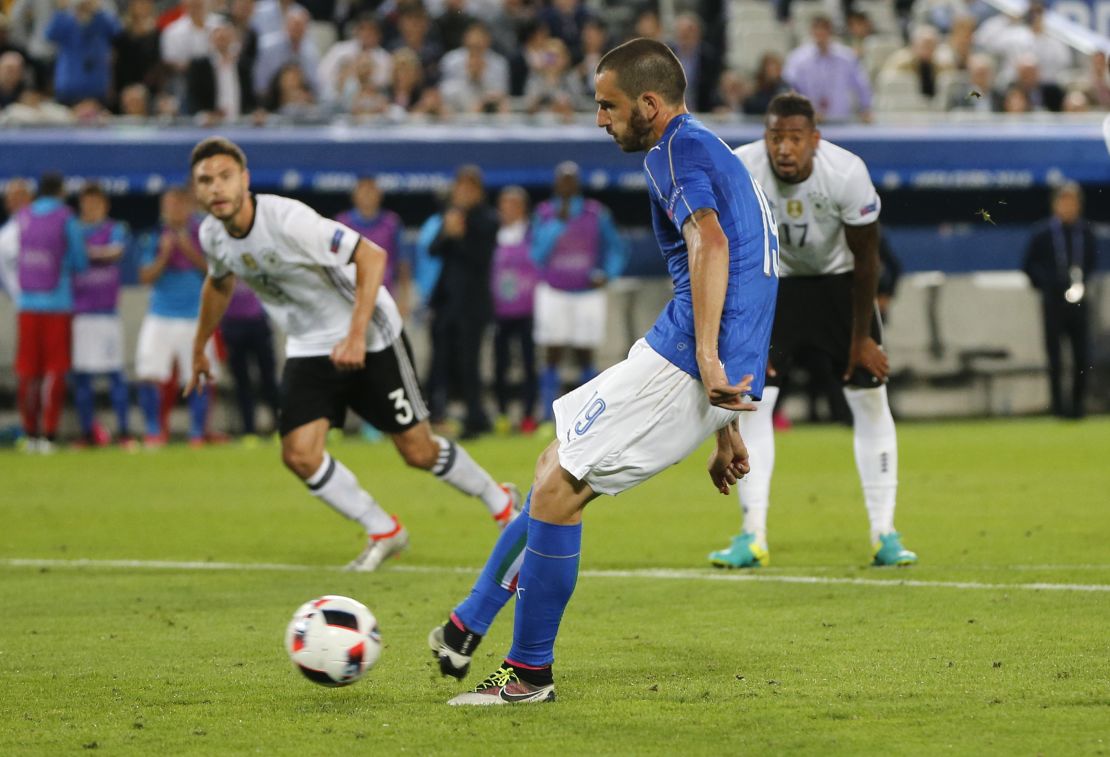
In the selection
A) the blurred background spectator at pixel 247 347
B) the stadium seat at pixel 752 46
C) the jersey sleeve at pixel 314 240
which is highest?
the stadium seat at pixel 752 46

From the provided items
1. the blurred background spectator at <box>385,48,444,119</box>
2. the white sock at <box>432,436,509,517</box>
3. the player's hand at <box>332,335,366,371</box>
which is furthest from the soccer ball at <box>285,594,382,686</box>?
the blurred background spectator at <box>385,48,444,119</box>

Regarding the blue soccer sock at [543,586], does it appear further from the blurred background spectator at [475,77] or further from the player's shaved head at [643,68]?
the blurred background spectator at [475,77]

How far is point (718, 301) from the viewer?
205 inches

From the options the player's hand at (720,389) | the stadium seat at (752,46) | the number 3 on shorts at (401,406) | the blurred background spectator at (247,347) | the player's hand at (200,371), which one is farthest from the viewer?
the stadium seat at (752,46)

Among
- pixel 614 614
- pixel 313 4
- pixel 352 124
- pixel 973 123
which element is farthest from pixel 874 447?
pixel 313 4

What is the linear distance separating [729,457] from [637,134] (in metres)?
1.05

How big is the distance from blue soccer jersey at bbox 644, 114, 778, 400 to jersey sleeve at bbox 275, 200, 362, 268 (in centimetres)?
328

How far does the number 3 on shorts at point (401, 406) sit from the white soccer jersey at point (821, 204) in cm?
195

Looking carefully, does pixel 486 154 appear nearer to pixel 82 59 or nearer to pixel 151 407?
pixel 82 59

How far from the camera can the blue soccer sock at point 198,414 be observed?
1631cm

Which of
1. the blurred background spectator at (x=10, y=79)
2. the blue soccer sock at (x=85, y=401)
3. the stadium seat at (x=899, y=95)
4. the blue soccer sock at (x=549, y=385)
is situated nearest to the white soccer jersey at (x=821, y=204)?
the blue soccer sock at (x=549, y=385)

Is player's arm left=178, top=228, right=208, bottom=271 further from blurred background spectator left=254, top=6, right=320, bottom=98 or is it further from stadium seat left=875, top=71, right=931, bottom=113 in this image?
stadium seat left=875, top=71, right=931, bottom=113

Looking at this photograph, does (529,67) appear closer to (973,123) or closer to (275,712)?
(973,123)

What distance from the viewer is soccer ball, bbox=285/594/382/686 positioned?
18.1 ft
